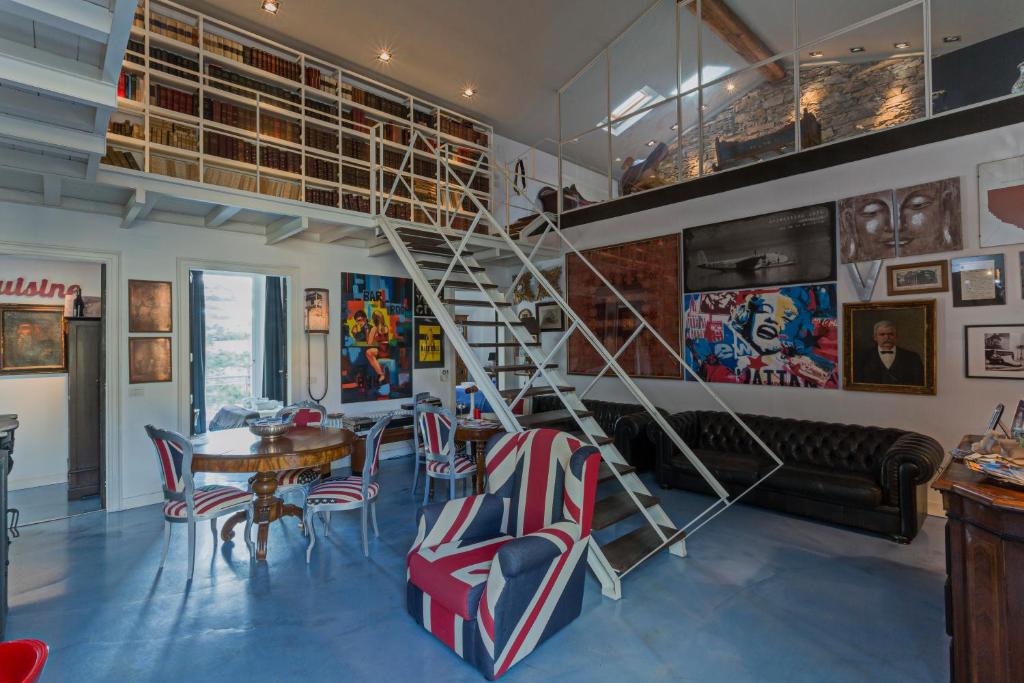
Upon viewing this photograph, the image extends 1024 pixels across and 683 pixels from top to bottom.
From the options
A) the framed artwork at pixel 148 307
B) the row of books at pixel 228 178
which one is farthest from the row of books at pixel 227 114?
the framed artwork at pixel 148 307

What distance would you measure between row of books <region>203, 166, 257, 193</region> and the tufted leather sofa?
17.1 ft

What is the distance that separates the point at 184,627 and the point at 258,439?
1.32 metres

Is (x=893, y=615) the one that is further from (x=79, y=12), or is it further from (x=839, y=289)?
(x=79, y=12)

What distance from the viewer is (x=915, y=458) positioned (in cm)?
348

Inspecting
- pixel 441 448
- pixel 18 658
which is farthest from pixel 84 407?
pixel 18 658

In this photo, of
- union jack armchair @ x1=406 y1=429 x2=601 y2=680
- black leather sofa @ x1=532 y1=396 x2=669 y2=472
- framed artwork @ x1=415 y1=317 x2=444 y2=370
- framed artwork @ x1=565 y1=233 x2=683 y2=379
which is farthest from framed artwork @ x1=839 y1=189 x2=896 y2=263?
framed artwork @ x1=415 y1=317 x2=444 y2=370

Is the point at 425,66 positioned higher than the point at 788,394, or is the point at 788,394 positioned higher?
the point at 425,66

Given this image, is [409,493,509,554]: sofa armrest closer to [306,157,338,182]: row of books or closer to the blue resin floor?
the blue resin floor

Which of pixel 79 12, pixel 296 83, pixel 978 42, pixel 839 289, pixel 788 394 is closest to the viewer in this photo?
pixel 79 12

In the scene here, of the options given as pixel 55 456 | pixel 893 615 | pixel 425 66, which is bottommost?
pixel 893 615

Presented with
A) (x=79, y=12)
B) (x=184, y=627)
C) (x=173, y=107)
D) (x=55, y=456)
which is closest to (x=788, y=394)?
(x=184, y=627)

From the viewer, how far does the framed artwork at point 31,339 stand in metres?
4.86

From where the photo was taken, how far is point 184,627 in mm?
2539

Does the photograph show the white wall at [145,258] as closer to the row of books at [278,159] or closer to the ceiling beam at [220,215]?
the ceiling beam at [220,215]
